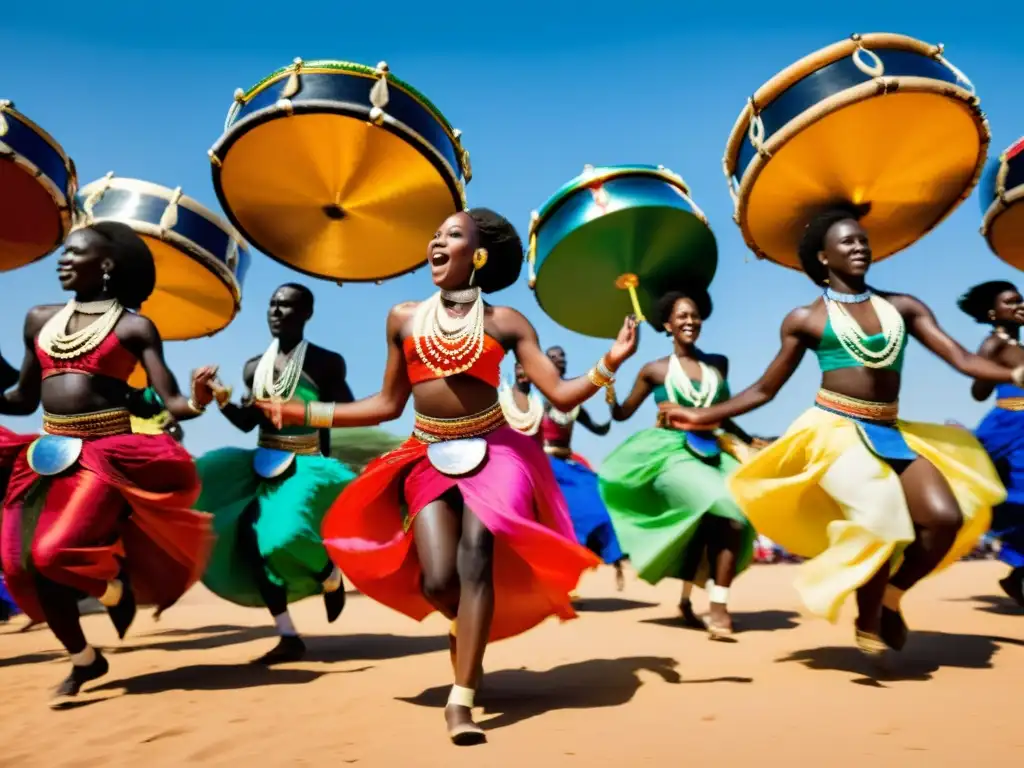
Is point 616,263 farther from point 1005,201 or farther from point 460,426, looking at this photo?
point 1005,201

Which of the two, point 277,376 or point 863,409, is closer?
point 863,409

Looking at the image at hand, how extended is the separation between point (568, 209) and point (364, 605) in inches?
220

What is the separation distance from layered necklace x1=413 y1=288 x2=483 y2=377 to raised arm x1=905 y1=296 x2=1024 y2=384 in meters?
2.32

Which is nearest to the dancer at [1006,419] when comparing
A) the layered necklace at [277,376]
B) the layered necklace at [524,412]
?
the layered necklace at [524,412]

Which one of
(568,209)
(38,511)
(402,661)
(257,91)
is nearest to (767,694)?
(402,661)

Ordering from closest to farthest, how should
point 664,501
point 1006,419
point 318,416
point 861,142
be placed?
point 318,416 < point 861,142 < point 664,501 < point 1006,419

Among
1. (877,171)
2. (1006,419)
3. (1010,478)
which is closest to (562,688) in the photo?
(877,171)

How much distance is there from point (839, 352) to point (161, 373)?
3469mm

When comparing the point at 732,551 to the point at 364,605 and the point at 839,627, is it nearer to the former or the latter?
the point at 839,627

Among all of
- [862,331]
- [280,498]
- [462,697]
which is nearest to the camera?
[462,697]

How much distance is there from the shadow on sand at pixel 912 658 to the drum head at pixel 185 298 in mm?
4459

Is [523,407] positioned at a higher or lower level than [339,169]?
lower

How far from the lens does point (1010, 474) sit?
20.5 ft

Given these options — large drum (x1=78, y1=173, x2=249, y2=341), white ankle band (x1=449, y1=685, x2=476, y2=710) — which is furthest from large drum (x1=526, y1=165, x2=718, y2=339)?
white ankle band (x1=449, y1=685, x2=476, y2=710)
